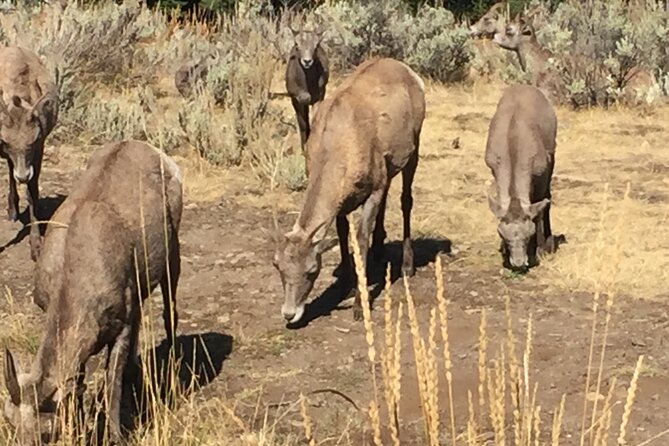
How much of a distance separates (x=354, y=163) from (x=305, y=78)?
6.09 metres

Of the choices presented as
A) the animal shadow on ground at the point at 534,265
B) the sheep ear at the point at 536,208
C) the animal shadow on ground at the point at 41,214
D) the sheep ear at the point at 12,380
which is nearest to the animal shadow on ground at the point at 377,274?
the animal shadow on ground at the point at 534,265

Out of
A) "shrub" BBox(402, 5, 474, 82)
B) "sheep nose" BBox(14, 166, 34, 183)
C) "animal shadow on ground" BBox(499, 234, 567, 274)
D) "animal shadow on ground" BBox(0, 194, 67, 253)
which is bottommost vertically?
"animal shadow on ground" BBox(0, 194, 67, 253)

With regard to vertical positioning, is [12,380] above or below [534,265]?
above

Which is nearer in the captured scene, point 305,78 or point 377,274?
point 377,274

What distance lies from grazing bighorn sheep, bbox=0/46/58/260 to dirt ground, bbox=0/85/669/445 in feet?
1.31

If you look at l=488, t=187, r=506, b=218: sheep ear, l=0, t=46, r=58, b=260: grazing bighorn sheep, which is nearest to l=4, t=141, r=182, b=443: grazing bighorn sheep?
l=0, t=46, r=58, b=260: grazing bighorn sheep

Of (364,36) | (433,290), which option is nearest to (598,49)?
(364,36)

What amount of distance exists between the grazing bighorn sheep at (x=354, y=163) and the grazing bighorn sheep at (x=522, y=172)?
844mm

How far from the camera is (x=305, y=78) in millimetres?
14250

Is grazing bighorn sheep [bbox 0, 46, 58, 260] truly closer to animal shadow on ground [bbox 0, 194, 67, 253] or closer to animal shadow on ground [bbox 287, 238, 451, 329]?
animal shadow on ground [bbox 0, 194, 67, 253]

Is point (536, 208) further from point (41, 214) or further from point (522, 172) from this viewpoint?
point (41, 214)

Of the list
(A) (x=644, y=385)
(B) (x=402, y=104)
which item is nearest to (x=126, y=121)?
(B) (x=402, y=104)

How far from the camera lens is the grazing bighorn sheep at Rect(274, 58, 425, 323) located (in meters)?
8.06

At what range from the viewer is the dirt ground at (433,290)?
23.1 feet
